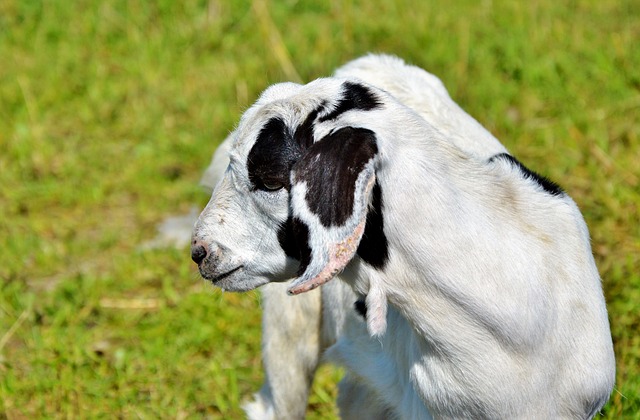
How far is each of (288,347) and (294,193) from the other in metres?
1.39

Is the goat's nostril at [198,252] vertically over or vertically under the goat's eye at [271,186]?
under

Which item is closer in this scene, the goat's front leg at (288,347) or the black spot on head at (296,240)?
the black spot on head at (296,240)

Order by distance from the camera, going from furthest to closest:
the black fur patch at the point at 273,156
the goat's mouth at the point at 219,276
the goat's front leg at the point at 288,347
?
the goat's front leg at the point at 288,347 < the goat's mouth at the point at 219,276 < the black fur patch at the point at 273,156

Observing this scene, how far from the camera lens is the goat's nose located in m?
2.95

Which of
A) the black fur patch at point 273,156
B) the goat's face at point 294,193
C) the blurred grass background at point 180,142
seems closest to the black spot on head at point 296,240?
the goat's face at point 294,193

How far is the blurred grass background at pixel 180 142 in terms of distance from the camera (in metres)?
4.66

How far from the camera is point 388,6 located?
291 inches

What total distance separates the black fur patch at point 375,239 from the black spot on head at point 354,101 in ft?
0.73

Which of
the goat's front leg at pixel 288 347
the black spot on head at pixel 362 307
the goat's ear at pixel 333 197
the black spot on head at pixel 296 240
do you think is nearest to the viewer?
the goat's ear at pixel 333 197

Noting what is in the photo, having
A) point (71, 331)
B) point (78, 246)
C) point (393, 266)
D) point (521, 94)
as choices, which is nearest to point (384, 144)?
point (393, 266)

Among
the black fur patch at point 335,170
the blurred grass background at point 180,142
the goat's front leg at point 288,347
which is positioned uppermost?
the black fur patch at point 335,170

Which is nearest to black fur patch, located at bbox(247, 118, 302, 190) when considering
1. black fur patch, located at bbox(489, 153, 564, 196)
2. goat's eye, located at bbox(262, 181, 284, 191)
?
goat's eye, located at bbox(262, 181, 284, 191)

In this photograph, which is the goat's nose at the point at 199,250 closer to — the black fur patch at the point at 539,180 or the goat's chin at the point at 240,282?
the goat's chin at the point at 240,282

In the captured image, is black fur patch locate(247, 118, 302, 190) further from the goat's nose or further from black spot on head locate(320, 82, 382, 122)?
the goat's nose
